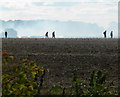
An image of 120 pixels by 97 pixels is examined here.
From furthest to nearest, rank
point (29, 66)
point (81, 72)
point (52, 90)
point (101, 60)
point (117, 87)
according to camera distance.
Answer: point (101, 60) < point (81, 72) < point (117, 87) < point (52, 90) < point (29, 66)

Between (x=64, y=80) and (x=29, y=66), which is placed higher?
(x=29, y=66)

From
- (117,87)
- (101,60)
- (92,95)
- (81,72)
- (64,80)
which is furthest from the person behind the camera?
(101,60)

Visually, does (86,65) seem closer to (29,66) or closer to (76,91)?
(76,91)

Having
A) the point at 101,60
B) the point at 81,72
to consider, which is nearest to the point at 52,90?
the point at 81,72

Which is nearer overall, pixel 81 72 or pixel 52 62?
pixel 81 72

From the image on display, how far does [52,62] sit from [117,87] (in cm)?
760

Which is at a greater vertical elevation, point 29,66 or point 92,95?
point 29,66

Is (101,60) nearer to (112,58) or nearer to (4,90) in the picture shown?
(112,58)

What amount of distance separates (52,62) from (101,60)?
124 inches

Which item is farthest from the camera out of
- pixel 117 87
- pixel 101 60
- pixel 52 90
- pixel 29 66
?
pixel 101 60

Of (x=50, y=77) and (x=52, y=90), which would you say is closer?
(x=52, y=90)

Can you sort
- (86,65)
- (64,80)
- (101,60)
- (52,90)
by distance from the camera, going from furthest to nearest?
1. (101,60)
2. (86,65)
3. (64,80)
4. (52,90)

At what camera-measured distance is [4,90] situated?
31.7 ft

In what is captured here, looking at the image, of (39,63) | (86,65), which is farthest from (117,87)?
(39,63)
